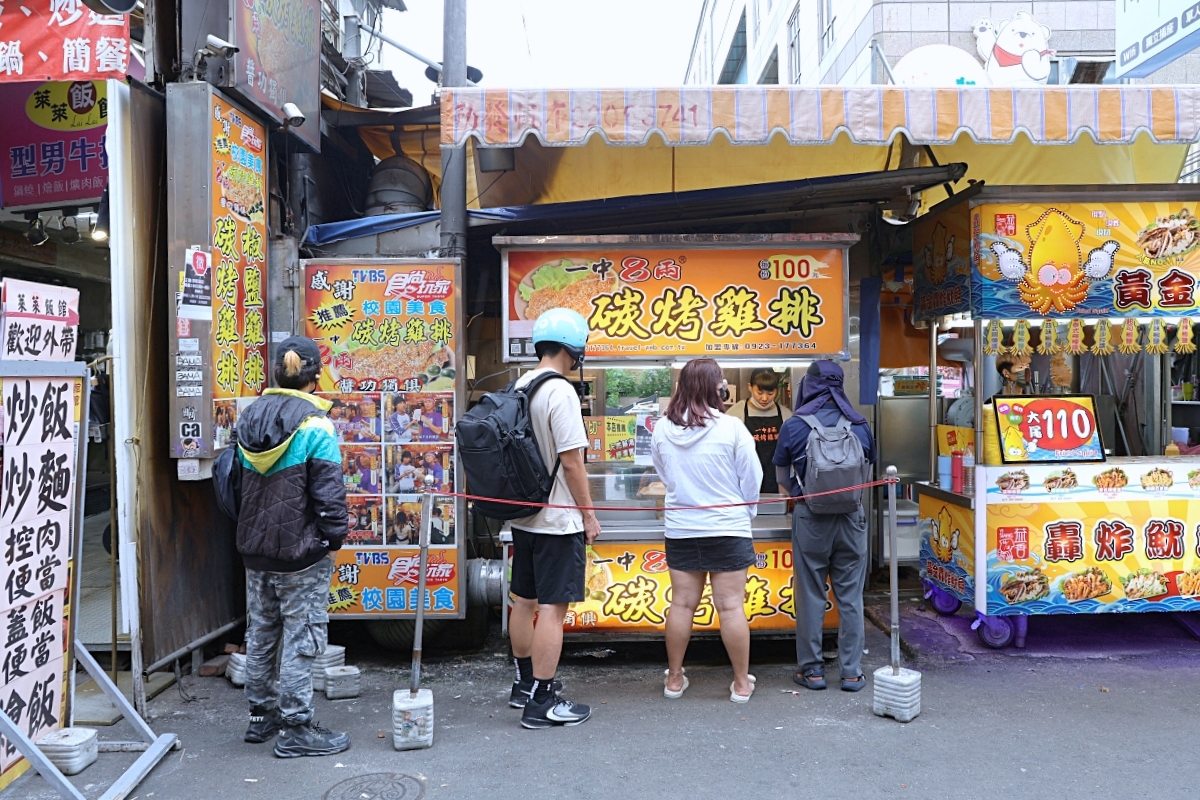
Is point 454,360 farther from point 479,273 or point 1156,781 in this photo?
point 1156,781

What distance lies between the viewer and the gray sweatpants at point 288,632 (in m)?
4.00

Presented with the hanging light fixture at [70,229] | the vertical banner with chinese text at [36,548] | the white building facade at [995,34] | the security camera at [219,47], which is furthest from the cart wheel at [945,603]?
the hanging light fixture at [70,229]

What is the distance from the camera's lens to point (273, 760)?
157 inches

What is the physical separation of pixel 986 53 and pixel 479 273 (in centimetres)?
854

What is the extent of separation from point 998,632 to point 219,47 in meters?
5.83

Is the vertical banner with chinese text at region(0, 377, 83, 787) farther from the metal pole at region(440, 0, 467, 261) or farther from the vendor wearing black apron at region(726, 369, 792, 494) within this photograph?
the vendor wearing black apron at region(726, 369, 792, 494)

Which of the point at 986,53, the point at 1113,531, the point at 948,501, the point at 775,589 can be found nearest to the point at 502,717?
the point at 775,589

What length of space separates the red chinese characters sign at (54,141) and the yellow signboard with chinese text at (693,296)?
3178 mm

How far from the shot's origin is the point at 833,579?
4957mm

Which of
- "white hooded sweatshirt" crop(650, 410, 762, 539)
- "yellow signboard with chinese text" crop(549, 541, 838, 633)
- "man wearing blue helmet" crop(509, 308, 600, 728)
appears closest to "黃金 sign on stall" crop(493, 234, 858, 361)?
"white hooded sweatshirt" crop(650, 410, 762, 539)

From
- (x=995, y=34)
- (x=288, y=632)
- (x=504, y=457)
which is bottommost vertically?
(x=288, y=632)

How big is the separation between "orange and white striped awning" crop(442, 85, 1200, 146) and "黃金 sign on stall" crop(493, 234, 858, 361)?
38.3 inches

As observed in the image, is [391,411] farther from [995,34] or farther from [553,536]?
[995,34]

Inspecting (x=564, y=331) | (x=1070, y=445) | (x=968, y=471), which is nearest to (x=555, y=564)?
(x=564, y=331)
